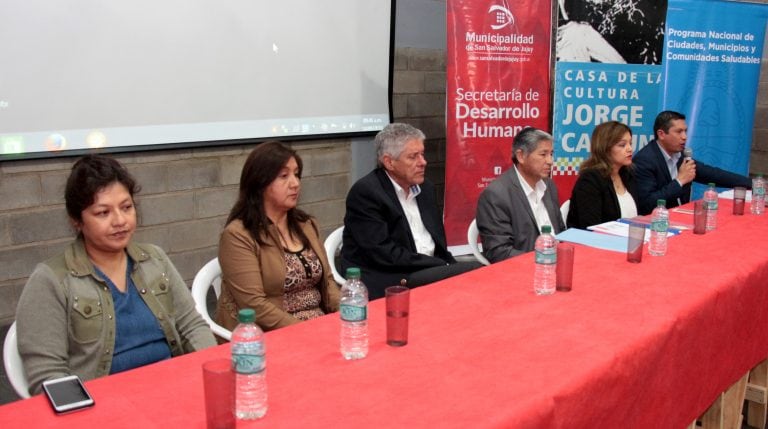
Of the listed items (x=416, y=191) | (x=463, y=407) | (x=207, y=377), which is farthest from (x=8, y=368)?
(x=416, y=191)

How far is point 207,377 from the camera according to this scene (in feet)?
4.05

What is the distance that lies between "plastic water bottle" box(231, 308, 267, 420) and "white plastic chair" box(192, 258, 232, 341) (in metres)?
0.86

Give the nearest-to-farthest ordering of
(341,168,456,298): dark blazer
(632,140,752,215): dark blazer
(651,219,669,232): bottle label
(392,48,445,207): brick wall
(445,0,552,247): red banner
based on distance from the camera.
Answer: (651,219,669,232): bottle label
(341,168,456,298): dark blazer
(632,140,752,215): dark blazer
(445,0,552,247): red banner
(392,48,445,207): brick wall

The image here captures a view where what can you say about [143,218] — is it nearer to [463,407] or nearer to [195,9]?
[195,9]

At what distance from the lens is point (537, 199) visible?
10.8ft

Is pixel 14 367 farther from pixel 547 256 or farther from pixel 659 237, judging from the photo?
pixel 659 237

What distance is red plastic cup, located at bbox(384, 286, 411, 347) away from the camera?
168 cm

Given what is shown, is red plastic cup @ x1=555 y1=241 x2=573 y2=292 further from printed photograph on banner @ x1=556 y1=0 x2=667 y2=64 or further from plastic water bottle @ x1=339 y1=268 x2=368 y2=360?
printed photograph on banner @ x1=556 y1=0 x2=667 y2=64

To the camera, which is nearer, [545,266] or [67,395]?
[67,395]

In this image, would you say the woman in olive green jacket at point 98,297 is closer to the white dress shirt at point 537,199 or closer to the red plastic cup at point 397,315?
the red plastic cup at point 397,315

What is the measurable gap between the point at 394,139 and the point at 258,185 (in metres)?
0.78

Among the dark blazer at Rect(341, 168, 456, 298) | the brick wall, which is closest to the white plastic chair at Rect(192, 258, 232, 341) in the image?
the dark blazer at Rect(341, 168, 456, 298)

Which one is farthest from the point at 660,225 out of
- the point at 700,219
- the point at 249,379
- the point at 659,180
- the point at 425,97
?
the point at 425,97

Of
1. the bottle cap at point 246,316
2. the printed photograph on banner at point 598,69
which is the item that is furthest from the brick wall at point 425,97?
the bottle cap at point 246,316
